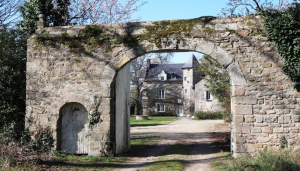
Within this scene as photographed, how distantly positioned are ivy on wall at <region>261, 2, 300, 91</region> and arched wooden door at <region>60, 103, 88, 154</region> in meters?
5.27

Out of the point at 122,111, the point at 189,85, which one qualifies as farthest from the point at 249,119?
the point at 189,85

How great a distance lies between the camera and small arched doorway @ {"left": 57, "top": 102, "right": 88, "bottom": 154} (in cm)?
814

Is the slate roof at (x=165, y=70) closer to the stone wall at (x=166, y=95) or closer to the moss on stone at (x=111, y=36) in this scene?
→ the stone wall at (x=166, y=95)

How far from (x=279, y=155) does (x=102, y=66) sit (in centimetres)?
480

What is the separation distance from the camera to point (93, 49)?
7.97 meters

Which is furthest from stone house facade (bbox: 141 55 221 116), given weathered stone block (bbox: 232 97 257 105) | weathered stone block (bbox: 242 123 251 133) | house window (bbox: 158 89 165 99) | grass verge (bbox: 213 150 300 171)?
grass verge (bbox: 213 150 300 171)

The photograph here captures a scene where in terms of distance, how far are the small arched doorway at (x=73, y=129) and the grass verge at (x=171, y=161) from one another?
2.20m

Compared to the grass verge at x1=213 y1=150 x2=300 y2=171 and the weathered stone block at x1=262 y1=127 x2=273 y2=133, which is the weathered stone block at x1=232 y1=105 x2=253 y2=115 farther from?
the grass verge at x1=213 y1=150 x2=300 y2=171

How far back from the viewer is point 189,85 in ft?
119

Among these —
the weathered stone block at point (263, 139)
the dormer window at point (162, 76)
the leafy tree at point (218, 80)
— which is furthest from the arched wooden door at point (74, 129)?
the dormer window at point (162, 76)

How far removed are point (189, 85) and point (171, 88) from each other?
2859 millimetres

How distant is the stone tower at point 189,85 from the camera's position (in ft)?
118

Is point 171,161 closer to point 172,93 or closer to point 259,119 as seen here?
point 259,119

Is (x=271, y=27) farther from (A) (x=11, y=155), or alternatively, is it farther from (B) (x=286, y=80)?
(A) (x=11, y=155)
